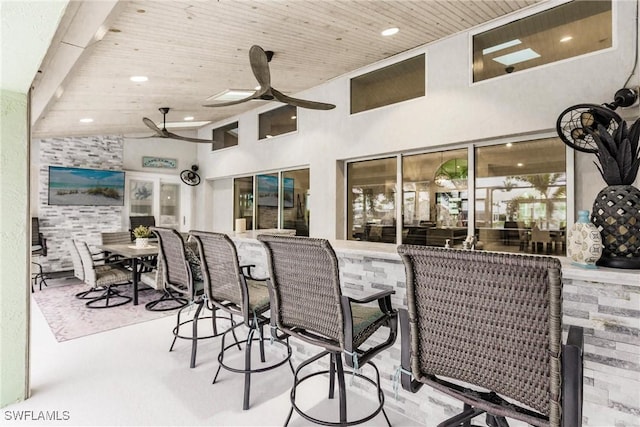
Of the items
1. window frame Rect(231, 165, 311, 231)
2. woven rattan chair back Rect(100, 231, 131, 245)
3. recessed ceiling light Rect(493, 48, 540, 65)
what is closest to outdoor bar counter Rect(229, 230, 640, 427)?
recessed ceiling light Rect(493, 48, 540, 65)

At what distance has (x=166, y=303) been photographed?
16.2ft

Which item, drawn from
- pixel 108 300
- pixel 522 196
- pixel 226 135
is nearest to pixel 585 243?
pixel 522 196

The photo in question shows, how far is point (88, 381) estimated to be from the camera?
2.68 m

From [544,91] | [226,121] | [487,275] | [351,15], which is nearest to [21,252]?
[487,275]

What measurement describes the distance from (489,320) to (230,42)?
10.9ft

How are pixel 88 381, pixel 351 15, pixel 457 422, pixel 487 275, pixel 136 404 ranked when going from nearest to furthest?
1. pixel 487 275
2. pixel 457 422
3. pixel 136 404
4. pixel 88 381
5. pixel 351 15

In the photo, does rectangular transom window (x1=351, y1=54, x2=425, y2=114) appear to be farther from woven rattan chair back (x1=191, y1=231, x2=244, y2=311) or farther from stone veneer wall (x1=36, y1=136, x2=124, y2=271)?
stone veneer wall (x1=36, y1=136, x2=124, y2=271)

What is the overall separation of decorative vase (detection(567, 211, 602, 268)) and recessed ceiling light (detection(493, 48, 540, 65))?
2.62 m

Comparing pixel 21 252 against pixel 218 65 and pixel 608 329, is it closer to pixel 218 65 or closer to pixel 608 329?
pixel 218 65

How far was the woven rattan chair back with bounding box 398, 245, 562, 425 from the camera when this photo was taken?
3.46 feet

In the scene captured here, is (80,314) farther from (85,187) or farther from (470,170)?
(470,170)

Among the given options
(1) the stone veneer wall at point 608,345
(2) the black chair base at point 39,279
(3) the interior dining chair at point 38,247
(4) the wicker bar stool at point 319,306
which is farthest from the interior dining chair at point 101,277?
(1) the stone veneer wall at point 608,345

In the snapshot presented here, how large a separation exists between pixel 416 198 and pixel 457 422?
11.2ft

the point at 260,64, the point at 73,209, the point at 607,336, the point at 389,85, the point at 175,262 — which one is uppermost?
the point at 389,85
